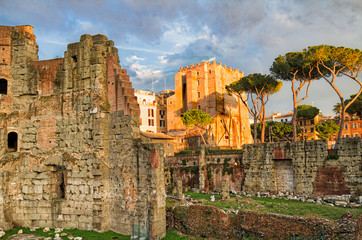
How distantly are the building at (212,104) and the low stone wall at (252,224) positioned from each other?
40.2 meters

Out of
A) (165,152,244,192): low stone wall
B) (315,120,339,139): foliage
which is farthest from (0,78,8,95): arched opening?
(315,120,339,139): foliage

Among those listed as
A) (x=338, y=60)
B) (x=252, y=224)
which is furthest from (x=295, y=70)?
(x=252, y=224)

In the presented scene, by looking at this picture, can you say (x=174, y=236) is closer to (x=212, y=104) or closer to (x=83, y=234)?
(x=83, y=234)

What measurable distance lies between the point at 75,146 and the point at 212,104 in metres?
43.5

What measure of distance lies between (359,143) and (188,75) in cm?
4222

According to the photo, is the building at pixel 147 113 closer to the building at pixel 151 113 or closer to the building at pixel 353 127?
the building at pixel 151 113

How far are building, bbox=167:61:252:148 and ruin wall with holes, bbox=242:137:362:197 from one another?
30542 mm

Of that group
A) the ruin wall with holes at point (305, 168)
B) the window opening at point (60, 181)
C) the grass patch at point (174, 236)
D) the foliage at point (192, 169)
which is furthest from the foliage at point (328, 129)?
the window opening at point (60, 181)

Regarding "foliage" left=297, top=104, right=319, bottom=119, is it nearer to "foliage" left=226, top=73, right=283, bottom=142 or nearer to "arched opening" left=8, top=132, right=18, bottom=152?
"foliage" left=226, top=73, right=283, bottom=142

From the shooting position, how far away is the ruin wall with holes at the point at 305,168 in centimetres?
2123

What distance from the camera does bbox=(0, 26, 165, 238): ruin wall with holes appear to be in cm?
1562

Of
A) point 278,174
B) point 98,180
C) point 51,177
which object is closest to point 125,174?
point 98,180

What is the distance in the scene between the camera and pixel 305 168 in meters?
23.1

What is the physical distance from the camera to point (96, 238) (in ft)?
48.2
